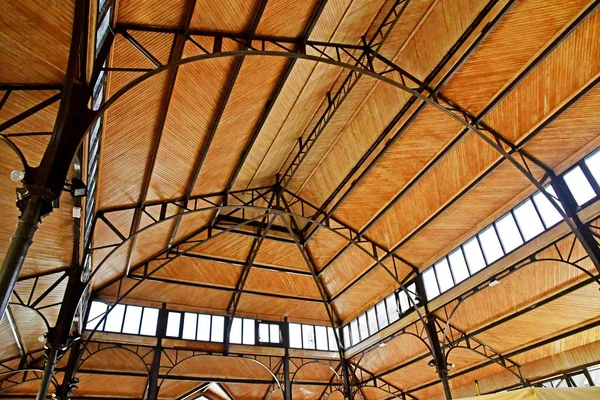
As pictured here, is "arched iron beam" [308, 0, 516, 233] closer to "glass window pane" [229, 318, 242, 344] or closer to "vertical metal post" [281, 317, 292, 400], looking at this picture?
"vertical metal post" [281, 317, 292, 400]

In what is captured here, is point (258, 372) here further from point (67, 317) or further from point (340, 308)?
point (67, 317)

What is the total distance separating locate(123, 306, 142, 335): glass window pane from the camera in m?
24.7

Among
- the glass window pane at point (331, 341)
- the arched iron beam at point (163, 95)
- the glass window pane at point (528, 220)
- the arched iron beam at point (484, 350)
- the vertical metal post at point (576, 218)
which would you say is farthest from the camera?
the glass window pane at point (331, 341)

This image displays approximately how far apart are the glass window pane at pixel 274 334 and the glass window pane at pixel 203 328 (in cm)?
447

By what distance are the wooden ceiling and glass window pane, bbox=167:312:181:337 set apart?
3.13 ft

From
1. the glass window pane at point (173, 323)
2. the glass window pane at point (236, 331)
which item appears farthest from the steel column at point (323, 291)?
the glass window pane at point (173, 323)

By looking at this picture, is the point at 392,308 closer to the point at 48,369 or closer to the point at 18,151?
the point at 48,369

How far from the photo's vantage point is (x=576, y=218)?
637 inches

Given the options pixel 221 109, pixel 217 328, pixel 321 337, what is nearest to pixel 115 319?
pixel 217 328

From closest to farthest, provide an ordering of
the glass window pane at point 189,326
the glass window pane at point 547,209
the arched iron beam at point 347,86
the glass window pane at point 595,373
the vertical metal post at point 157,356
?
the arched iron beam at point 347,86 < the glass window pane at point 547,209 < the glass window pane at point 595,373 < the vertical metal post at point 157,356 < the glass window pane at point 189,326

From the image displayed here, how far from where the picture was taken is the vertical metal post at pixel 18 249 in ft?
21.0

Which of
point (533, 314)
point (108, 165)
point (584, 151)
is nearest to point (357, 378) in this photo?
point (533, 314)

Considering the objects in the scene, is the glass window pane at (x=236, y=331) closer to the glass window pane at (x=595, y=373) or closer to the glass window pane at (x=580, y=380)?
the glass window pane at (x=580, y=380)

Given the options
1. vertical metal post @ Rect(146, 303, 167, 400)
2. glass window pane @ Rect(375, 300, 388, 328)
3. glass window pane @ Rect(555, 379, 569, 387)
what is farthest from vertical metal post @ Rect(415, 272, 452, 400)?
vertical metal post @ Rect(146, 303, 167, 400)
